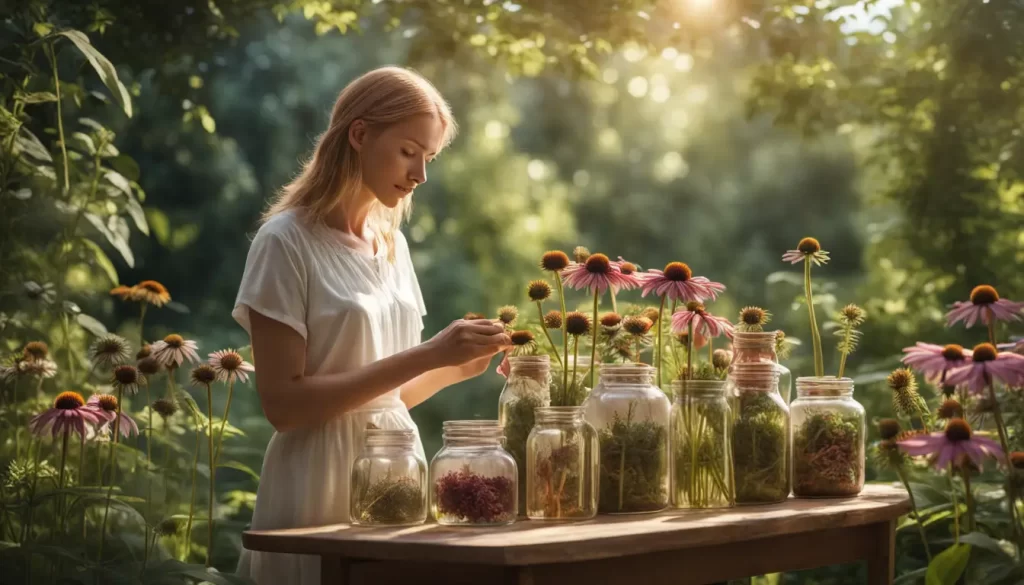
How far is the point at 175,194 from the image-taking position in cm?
783

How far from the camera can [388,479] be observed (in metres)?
1.63

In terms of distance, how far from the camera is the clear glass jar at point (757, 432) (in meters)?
1.86

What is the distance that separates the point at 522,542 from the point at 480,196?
904cm

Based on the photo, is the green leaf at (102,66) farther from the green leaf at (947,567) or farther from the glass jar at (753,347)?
the green leaf at (947,567)

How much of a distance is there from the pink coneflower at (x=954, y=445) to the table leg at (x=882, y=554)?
357 millimetres

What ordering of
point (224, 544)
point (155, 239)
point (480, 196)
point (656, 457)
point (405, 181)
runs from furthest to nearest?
1. point (480, 196)
2. point (155, 239)
3. point (224, 544)
4. point (405, 181)
5. point (656, 457)

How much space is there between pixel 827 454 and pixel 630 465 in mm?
381

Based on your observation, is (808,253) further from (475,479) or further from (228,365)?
(228,365)

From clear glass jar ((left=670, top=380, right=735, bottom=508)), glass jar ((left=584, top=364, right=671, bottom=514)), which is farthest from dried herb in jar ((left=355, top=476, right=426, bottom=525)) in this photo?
clear glass jar ((left=670, top=380, right=735, bottom=508))

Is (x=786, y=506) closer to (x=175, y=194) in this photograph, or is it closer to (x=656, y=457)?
(x=656, y=457)

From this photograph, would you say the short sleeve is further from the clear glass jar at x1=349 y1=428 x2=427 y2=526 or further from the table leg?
the table leg

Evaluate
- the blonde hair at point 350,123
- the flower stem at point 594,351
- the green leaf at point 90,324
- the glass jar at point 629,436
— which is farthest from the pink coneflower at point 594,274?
the green leaf at point 90,324

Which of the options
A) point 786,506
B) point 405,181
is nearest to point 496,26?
point 405,181

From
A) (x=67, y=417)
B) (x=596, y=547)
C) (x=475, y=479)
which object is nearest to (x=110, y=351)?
(x=67, y=417)
